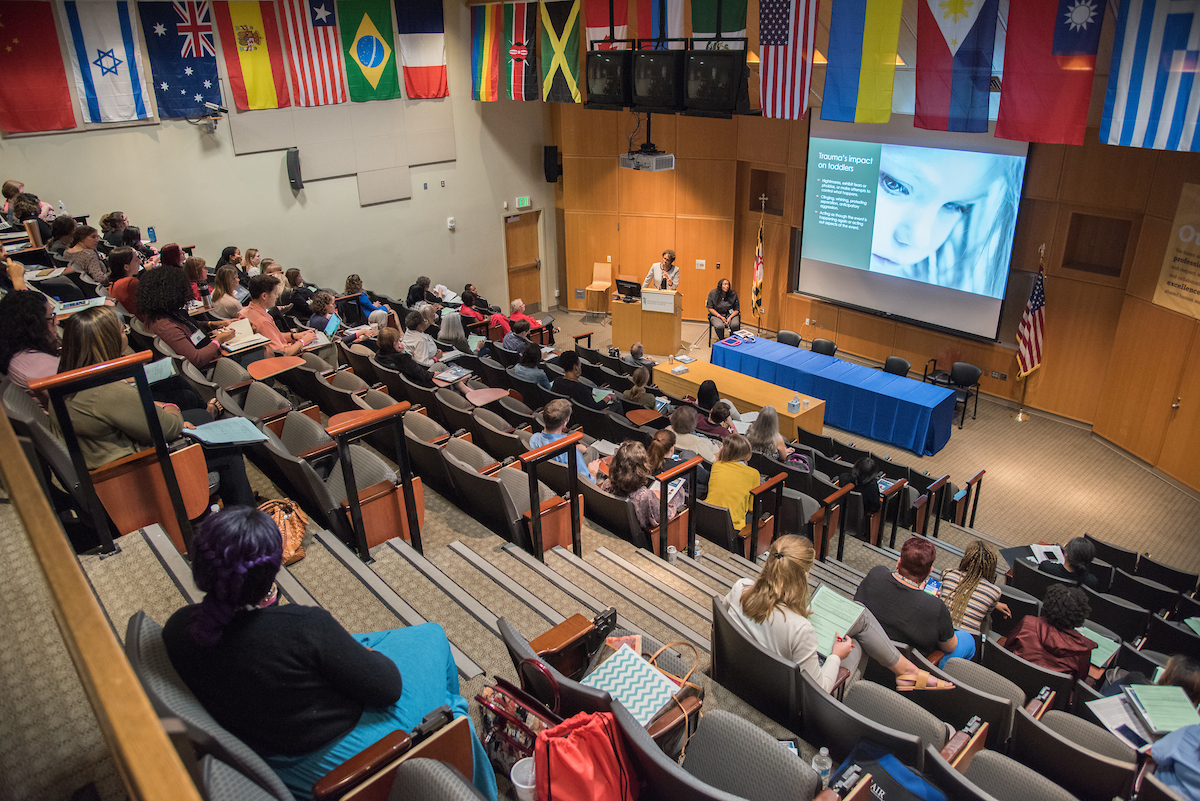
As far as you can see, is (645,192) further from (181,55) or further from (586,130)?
(181,55)

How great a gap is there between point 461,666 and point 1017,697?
2621mm

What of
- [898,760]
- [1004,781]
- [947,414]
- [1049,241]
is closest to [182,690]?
[898,760]

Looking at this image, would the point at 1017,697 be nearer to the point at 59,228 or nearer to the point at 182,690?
the point at 182,690

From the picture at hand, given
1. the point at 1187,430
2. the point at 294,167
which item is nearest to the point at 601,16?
the point at 294,167

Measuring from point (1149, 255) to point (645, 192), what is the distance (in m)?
7.54

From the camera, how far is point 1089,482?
28.3ft

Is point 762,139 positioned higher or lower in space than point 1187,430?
higher

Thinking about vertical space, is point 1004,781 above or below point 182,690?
below

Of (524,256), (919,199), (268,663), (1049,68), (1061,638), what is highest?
(1049,68)

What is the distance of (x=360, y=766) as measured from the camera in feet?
6.88

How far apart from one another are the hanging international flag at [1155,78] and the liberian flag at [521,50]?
778cm

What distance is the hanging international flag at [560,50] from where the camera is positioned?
11.3 m

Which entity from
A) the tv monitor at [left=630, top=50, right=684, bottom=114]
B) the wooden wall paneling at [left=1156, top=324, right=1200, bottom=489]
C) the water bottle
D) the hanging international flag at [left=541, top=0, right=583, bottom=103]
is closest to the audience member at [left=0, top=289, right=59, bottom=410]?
the water bottle

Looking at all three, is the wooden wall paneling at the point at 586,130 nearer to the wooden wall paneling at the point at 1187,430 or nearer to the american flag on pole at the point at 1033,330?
the american flag on pole at the point at 1033,330
